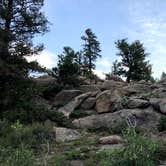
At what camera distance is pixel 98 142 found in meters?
17.4

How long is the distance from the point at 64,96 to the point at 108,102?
6.32 m

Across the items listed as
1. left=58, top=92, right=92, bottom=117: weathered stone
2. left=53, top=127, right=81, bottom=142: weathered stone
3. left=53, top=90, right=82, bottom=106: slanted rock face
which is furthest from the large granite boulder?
left=53, top=90, right=82, bottom=106: slanted rock face

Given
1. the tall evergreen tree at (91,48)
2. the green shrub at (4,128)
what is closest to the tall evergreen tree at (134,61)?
the tall evergreen tree at (91,48)

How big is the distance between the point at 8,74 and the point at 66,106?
666 cm

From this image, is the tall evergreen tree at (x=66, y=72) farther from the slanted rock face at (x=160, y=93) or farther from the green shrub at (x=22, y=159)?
the green shrub at (x=22, y=159)

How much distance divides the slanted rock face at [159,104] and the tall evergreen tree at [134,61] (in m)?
18.2

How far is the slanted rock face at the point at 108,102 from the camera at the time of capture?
88.1ft

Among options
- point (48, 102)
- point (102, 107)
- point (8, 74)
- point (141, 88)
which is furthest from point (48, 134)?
point (141, 88)

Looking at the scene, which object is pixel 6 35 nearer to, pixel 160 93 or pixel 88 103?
pixel 88 103

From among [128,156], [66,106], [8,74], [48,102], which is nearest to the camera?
[128,156]

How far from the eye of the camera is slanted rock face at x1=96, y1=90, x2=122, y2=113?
2686 cm

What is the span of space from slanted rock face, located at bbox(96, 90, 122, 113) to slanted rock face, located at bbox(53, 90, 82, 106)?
422 centimetres

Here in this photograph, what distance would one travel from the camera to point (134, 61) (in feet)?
145

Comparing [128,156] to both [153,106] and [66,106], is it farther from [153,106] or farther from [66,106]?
[66,106]
